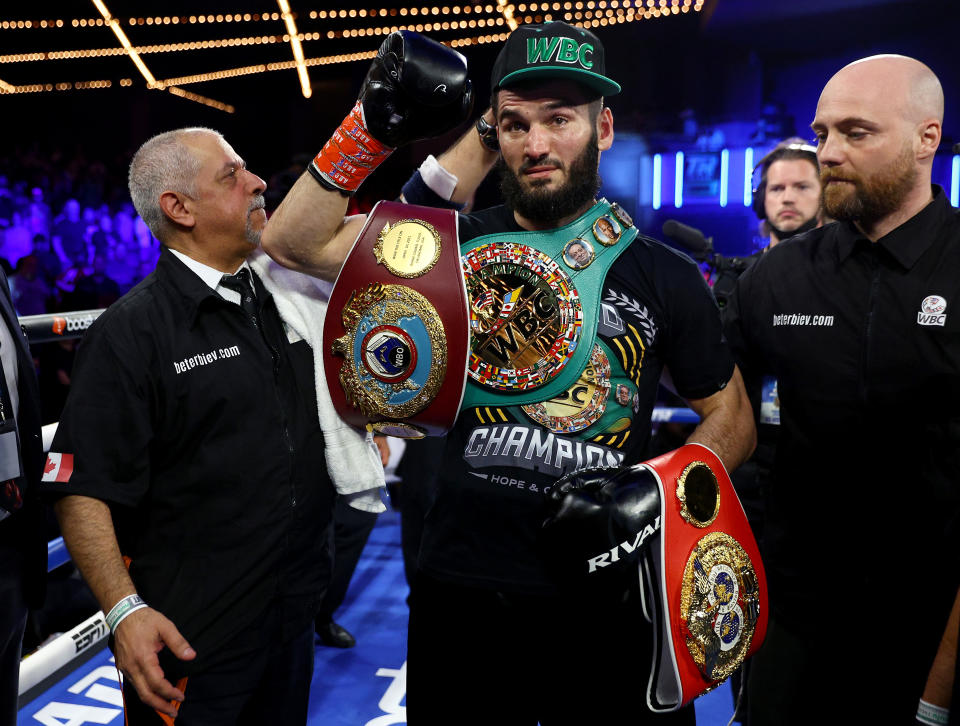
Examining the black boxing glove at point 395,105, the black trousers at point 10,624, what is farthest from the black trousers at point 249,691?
the black boxing glove at point 395,105

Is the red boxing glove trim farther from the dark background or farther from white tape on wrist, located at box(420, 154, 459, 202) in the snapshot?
the dark background

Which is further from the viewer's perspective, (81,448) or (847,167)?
(847,167)

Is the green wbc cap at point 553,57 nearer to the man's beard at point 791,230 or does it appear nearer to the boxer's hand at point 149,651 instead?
the boxer's hand at point 149,651

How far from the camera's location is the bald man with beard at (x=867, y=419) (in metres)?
1.46

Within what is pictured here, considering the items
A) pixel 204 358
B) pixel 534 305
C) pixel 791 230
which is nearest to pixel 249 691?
pixel 204 358

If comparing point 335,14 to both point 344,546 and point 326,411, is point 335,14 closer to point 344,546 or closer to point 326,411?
point 344,546

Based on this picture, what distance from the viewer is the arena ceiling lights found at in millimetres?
5848

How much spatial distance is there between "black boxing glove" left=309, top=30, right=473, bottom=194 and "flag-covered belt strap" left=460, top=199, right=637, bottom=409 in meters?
0.23

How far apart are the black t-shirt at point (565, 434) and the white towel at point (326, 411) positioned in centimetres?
19

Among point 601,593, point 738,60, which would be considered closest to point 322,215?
point 601,593

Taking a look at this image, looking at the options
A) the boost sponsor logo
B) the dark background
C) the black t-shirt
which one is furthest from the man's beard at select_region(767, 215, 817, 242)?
the dark background

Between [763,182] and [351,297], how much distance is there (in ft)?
6.48

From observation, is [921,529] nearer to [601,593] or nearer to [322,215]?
[601,593]

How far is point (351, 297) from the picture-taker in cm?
127
